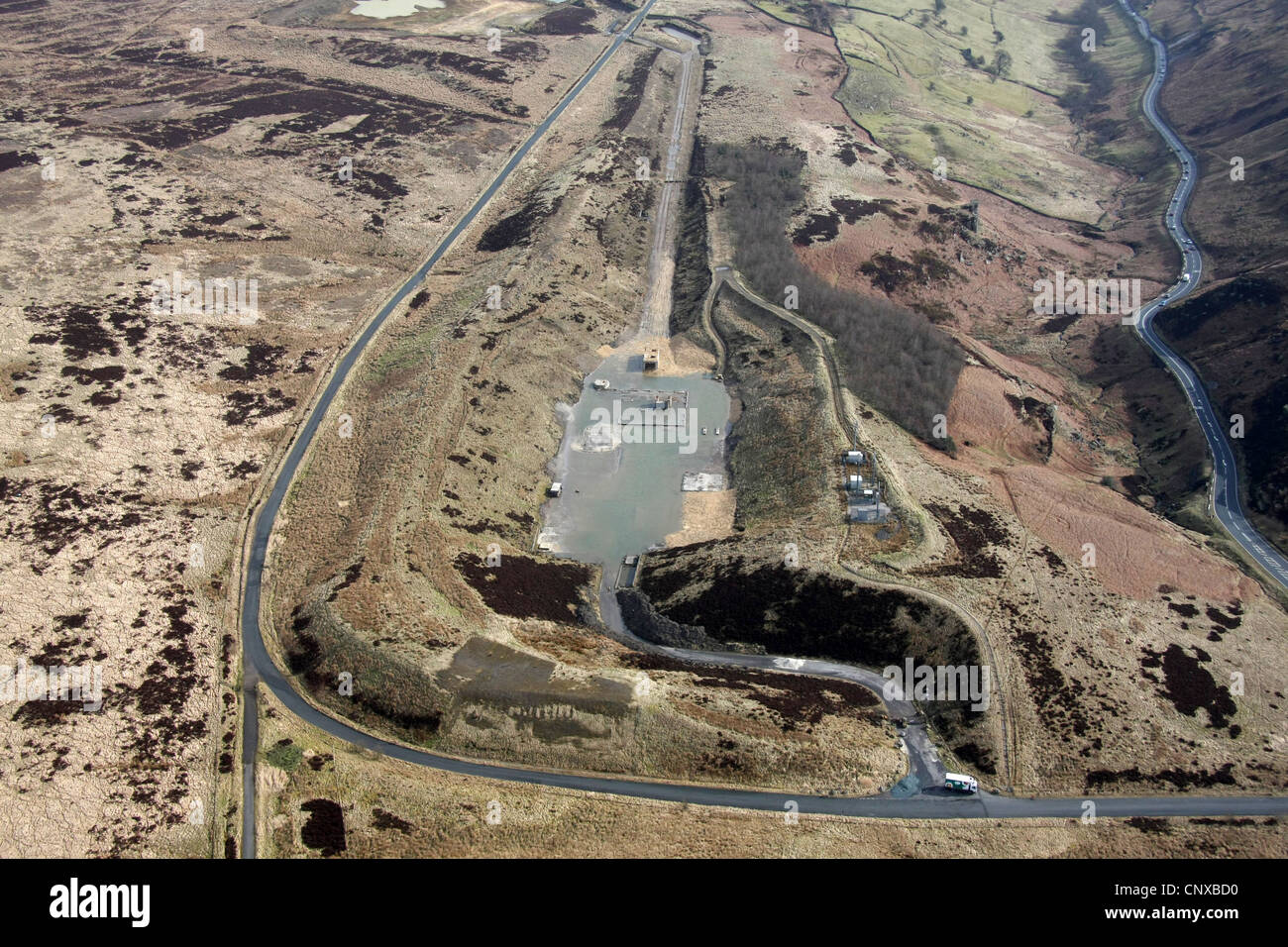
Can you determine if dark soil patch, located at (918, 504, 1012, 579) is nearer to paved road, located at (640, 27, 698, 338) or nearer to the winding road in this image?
the winding road

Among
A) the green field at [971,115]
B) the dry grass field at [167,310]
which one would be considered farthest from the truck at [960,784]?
the green field at [971,115]

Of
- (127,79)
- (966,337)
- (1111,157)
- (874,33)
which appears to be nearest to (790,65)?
(874,33)

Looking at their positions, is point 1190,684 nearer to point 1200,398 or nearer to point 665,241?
point 1200,398

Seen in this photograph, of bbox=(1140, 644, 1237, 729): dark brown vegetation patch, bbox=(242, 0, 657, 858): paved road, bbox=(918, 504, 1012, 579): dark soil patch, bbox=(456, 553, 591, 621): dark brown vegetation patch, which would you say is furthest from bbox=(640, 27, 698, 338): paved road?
bbox=(1140, 644, 1237, 729): dark brown vegetation patch

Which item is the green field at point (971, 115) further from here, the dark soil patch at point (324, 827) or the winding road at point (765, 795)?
the dark soil patch at point (324, 827)

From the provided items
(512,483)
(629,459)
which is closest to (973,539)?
(629,459)

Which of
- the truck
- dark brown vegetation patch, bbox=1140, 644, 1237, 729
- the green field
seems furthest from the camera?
the green field

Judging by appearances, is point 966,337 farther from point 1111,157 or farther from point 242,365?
point 1111,157
